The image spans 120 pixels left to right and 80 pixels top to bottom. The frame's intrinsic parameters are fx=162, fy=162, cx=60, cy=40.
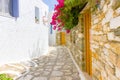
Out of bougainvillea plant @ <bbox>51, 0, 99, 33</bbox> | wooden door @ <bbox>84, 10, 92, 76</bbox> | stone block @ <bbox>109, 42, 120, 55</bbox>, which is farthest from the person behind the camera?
bougainvillea plant @ <bbox>51, 0, 99, 33</bbox>

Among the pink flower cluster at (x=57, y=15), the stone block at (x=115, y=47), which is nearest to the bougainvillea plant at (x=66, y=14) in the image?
the pink flower cluster at (x=57, y=15)

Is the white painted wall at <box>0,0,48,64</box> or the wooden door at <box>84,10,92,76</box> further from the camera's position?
the white painted wall at <box>0,0,48,64</box>

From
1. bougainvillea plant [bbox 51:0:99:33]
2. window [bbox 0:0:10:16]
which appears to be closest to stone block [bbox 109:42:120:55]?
bougainvillea plant [bbox 51:0:99:33]

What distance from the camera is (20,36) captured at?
7930 millimetres

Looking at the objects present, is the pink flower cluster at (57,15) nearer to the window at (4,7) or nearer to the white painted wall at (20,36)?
the white painted wall at (20,36)

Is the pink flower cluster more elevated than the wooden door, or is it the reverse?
the pink flower cluster

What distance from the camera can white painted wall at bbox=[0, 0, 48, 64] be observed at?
6.70 m

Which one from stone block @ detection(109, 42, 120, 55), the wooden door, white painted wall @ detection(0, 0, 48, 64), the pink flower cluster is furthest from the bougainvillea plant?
stone block @ detection(109, 42, 120, 55)

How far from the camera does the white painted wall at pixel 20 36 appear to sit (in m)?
6.70

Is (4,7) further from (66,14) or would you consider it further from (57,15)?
(66,14)

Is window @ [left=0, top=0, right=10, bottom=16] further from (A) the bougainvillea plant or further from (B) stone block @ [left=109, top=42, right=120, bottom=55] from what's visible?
(B) stone block @ [left=109, top=42, right=120, bottom=55]

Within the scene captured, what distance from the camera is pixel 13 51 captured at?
7.30 meters

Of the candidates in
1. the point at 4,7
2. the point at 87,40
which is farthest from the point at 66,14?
the point at 4,7

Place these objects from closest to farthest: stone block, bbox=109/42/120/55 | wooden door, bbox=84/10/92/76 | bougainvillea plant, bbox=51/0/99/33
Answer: stone block, bbox=109/42/120/55 < wooden door, bbox=84/10/92/76 < bougainvillea plant, bbox=51/0/99/33
